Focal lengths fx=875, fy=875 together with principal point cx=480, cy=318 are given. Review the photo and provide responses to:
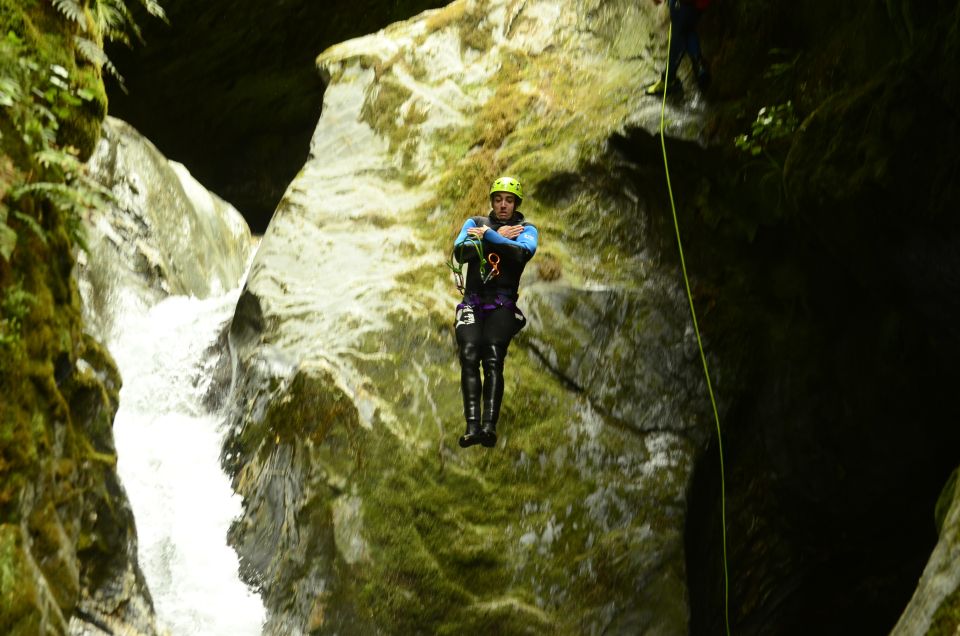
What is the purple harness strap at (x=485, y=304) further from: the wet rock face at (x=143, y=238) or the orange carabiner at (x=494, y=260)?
A: the wet rock face at (x=143, y=238)

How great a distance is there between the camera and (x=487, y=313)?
305 inches

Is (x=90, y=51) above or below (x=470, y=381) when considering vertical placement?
above

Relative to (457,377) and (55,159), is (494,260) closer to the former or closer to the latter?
(457,377)

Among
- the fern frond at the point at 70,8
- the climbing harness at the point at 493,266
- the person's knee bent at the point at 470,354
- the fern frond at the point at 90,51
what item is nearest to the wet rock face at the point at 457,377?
the person's knee bent at the point at 470,354

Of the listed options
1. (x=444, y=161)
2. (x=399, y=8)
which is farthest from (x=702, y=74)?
(x=399, y=8)

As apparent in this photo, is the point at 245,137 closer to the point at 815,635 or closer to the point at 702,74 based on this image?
the point at 702,74

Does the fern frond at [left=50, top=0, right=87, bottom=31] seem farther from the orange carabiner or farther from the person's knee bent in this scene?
the person's knee bent

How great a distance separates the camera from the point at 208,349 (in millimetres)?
11711

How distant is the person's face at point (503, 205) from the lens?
26.6 feet

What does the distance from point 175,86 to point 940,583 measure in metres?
19.7

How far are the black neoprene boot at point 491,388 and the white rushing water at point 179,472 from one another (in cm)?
305

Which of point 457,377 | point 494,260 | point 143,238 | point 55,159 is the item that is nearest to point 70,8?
point 55,159

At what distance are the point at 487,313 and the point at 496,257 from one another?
20.0 inches

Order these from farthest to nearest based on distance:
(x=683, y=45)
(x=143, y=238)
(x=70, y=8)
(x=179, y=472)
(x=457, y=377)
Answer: (x=143, y=238)
(x=179, y=472)
(x=683, y=45)
(x=457, y=377)
(x=70, y=8)
